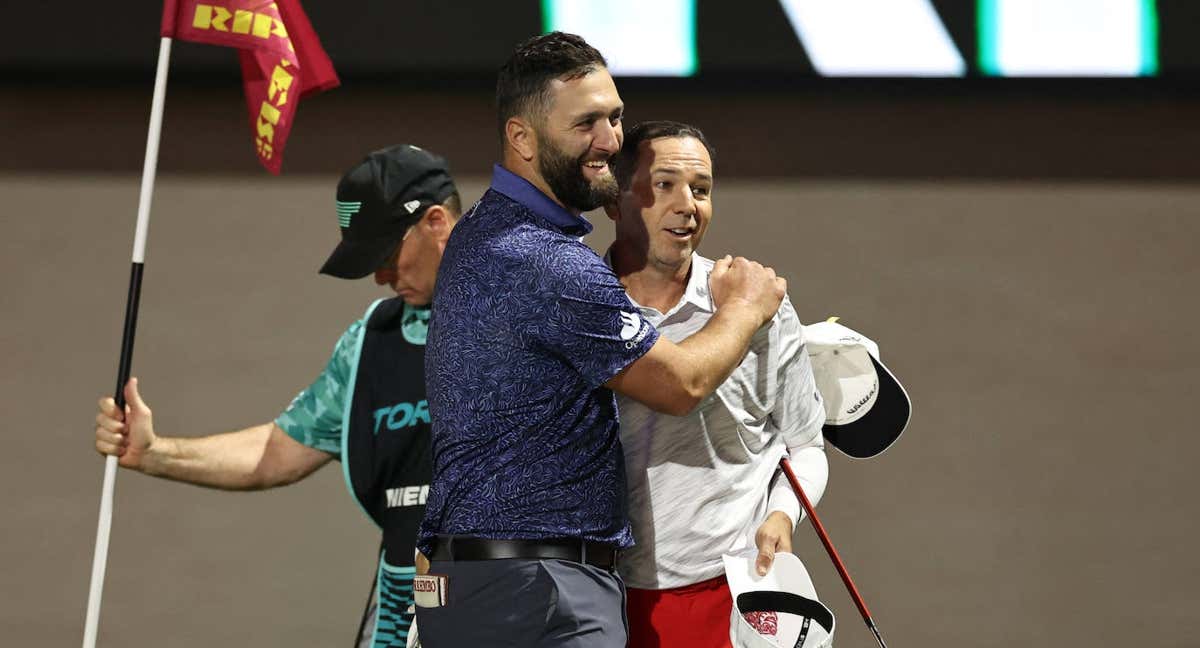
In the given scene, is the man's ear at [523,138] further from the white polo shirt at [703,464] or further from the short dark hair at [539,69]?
the white polo shirt at [703,464]

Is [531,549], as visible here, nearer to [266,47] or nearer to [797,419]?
[797,419]

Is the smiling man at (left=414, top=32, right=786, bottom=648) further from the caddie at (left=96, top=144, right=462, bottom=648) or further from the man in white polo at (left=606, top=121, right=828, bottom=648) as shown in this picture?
the caddie at (left=96, top=144, right=462, bottom=648)

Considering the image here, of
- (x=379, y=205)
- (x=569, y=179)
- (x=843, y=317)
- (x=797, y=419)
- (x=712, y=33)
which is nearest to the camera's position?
(x=569, y=179)

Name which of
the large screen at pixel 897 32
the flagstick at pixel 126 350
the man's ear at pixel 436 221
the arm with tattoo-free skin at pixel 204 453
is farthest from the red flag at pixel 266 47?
the large screen at pixel 897 32

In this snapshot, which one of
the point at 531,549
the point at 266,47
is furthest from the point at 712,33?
the point at 531,549

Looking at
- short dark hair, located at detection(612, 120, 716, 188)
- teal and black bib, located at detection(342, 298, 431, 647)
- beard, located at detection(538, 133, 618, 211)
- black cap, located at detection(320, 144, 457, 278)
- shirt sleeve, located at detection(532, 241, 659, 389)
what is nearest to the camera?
shirt sleeve, located at detection(532, 241, 659, 389)

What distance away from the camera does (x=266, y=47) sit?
2.74m

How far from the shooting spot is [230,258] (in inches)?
165

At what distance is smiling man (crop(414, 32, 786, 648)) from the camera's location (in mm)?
2049

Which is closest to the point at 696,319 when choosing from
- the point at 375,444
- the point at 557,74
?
the point at 557,74

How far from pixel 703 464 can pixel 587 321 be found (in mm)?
386

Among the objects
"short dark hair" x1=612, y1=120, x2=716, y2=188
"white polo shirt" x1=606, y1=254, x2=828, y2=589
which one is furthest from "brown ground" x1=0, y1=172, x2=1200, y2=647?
"white polo shirt" x1=606, y1=254, x2=828, y2=589

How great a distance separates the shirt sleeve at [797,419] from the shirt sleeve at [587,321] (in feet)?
1.20

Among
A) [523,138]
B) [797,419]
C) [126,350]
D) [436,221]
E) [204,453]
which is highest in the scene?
[523,138]
